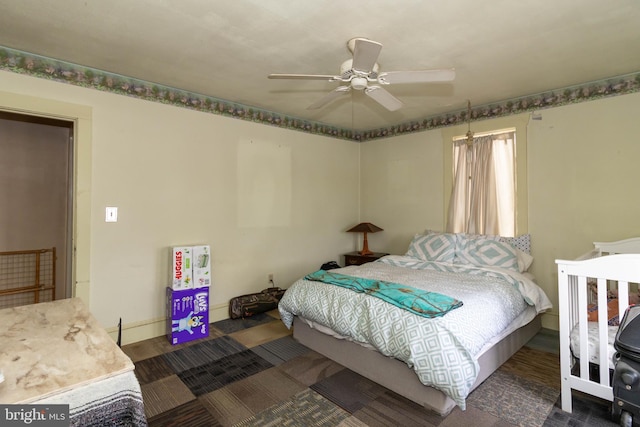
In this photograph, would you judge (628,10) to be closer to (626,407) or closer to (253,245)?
(626,407)

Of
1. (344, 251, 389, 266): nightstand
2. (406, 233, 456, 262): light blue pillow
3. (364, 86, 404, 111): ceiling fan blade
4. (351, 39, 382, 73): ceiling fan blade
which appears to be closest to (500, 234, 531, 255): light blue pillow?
(406, 233, 456, 262): light blue pillow

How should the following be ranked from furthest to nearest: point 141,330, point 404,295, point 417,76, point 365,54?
point 141,330 < point 404,295 < point 417,76 < point 365,54

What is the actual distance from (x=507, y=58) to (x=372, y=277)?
2.13 metres

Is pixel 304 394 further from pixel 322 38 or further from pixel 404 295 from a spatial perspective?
pixel 322 38

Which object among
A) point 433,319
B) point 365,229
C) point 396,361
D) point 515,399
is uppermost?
point 365,229

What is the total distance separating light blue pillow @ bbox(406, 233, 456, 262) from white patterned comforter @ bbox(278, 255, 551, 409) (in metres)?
0.20

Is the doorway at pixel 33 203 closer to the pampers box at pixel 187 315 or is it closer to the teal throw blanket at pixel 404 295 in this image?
the pampers box at pixel 187 315

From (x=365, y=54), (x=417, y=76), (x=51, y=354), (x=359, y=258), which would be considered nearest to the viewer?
(x=51, y=354)

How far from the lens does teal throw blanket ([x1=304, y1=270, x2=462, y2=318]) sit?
209 centimetres

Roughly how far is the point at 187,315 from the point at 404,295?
2.08 m

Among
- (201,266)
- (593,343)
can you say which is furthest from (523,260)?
(201,266)

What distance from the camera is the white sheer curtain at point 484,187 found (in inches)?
142

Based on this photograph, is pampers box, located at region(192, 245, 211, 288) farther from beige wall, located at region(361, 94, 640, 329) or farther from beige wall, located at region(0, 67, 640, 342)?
beige wall, located at region(361, 94, 640, 329)

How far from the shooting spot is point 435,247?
364cm
